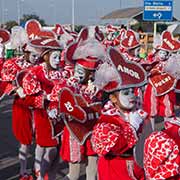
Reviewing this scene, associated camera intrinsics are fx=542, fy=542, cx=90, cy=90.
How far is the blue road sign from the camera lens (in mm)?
17016

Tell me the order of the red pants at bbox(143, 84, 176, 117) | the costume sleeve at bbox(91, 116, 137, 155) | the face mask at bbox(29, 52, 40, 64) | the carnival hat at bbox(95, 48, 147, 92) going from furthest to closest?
the red pants at bbox(143, 84, 176, 117) → the face mask at bbox(29, 52, 40, 64) → the carnival hat at bbox(95, 48, 147, 92) → the costume sleeve at bbox(91, 116, 137, 155)

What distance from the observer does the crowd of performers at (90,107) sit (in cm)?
335

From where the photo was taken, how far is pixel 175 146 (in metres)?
2.63

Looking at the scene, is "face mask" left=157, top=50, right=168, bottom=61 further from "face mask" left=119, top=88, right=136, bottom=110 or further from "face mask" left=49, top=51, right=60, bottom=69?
"face mask" left=119, top=88, right=136, bottom=110

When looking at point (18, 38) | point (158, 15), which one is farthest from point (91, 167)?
point (158, 15)

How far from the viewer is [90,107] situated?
442 cm

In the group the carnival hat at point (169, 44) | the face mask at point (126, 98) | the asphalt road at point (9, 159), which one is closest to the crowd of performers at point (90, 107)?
the face mask at point (126, 98)

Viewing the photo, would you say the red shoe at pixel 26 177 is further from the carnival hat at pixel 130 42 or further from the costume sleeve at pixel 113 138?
the carnival hat at pixel 130 42

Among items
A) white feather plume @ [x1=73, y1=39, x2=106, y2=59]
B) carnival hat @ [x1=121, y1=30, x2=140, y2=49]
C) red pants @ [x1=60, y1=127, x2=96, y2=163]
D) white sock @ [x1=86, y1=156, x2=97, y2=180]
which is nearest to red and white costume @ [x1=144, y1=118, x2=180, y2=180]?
red pants @ [x1=60, y1=127, x2=96, y2=163]

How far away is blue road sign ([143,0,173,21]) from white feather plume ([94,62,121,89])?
1348 cm

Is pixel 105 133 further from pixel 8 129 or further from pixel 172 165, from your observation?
pixel 8 129

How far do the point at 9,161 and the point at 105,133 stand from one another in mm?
3512

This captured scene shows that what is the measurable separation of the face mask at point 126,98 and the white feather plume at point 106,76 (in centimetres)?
12

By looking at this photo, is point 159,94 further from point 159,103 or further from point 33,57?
point 33,57
